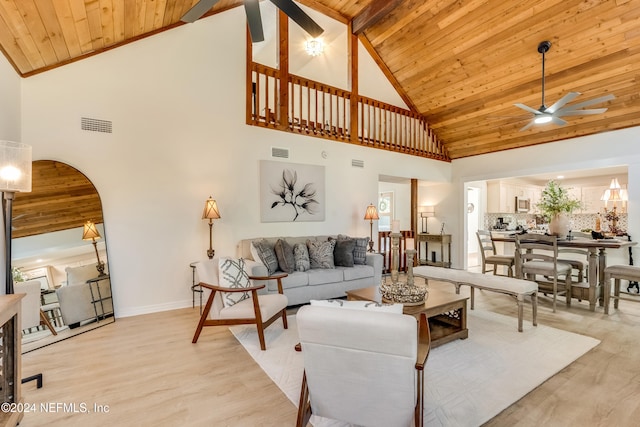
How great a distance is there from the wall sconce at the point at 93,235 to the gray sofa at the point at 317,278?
171 centimetres

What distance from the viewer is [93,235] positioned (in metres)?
3.57

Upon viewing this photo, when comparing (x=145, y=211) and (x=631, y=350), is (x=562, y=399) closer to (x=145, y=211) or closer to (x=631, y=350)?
(x=631, y=350)

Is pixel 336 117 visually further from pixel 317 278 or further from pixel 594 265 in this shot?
pixel 594 265

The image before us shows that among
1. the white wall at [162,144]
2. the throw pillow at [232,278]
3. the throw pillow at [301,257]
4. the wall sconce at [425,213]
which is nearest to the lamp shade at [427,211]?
the wall sconce at [425,213]

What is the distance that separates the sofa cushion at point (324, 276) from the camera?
4137 mm

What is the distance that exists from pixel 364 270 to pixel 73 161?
4.04 m

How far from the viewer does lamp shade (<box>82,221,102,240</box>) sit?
3514 millimetres

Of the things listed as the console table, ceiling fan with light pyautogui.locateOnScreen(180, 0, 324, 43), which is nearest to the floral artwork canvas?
ceiling fan with light pyautogui.locateOnScreen(180, 0, 324, 43)

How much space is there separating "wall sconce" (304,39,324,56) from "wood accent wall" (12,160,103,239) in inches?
196

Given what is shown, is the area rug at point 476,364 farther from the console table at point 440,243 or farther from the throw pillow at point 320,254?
the console table at point 440,243

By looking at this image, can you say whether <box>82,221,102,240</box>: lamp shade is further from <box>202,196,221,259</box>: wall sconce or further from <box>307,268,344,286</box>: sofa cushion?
<box>307,268,344,286</box>: sofa cushion

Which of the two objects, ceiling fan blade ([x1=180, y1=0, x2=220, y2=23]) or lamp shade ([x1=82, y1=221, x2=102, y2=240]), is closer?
ceiling fan blade ([x1=180, y1=0, x2=220, y2=23])

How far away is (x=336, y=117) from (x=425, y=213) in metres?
3.62

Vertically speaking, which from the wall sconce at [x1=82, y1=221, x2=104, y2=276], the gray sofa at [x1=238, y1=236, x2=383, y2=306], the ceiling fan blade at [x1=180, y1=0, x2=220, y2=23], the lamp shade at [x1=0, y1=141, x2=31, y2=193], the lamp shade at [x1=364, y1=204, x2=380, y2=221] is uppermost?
the ceiling fan blade at [x1=180, y1=0, x2=220, y2=23]
